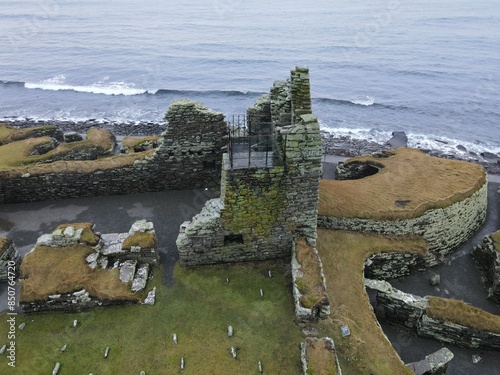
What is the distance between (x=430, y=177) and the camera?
68.4ft

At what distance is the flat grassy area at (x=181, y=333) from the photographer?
11.2m

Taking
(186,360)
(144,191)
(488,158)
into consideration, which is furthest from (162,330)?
(488,158)

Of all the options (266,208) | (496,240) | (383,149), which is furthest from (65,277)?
(383,149)

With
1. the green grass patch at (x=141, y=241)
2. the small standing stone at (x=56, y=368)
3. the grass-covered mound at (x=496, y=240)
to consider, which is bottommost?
the small standing stone at (x=56, y=368)

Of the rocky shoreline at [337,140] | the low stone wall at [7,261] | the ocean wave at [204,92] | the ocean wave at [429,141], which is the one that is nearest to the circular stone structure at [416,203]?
the low stone wall at [7,261]

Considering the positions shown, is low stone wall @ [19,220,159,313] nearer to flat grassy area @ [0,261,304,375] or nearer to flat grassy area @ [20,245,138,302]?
flat grassy area @ [20,245,138,302]

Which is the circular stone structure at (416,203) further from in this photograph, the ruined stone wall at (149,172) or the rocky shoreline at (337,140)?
the rocky shoreline at (337,140)

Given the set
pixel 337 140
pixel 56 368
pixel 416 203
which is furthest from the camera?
pixel 337 140

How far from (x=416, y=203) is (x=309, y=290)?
9.01 m

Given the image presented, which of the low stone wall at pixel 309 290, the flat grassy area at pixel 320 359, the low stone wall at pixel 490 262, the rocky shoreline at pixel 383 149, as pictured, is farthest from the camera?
the rocky shoreline at pixel 383 149

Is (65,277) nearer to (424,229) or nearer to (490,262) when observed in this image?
(424,229)

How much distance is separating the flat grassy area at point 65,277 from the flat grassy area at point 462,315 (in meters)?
11.2

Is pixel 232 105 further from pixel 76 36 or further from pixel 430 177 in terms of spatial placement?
pixel 76 36

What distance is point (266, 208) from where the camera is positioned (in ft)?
44.3
